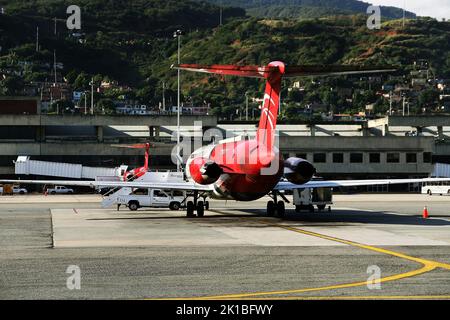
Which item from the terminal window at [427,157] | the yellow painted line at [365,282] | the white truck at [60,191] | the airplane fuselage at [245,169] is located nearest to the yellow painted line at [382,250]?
the yellow painted line at [365,282]

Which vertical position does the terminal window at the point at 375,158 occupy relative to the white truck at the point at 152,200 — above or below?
above

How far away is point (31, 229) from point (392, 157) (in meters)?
77.0

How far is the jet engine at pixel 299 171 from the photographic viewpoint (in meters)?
43.9

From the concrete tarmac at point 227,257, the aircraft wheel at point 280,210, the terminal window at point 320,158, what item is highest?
the terminal window at point 320,158

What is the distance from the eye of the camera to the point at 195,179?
49.2 meters

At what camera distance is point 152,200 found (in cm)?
6253

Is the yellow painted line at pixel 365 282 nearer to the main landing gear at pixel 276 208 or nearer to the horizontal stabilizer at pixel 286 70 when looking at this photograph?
the horizontal stabilizer at pixel 286 70

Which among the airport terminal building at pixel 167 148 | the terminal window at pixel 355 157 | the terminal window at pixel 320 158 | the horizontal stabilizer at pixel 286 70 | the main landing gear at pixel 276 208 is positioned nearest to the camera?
the horizontal stabilizer at pixel 286 70

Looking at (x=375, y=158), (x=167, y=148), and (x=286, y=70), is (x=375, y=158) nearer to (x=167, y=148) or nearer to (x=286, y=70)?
(x=167, y=148)

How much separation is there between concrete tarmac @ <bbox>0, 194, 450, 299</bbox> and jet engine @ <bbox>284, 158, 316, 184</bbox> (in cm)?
239

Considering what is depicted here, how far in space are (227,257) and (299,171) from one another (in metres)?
16.3

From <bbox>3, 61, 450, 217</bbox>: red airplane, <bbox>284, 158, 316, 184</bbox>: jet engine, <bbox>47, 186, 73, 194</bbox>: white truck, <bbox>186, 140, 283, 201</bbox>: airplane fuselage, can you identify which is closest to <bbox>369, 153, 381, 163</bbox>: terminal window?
<bbox>47, 186, 73, 194</bbox>: white truck

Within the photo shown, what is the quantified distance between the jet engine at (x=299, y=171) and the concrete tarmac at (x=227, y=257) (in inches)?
94.0

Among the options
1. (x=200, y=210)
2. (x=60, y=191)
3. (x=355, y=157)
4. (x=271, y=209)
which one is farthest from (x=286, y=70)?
(x=355, y=157)
